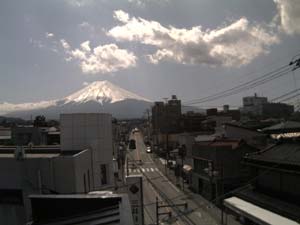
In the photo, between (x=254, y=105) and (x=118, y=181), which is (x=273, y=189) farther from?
(x=254, y=105)

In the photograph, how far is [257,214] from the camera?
16.9m

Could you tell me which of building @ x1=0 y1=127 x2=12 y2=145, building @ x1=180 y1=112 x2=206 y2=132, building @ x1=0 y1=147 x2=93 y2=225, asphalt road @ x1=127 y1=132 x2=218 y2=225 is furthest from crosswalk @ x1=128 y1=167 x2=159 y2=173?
building @ x1=0 y1=147 x2=93 y2=225

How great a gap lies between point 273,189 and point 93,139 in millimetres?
11271

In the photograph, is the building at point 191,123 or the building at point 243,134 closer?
the building at point 243,134

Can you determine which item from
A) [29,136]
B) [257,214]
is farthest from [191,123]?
[257,214]

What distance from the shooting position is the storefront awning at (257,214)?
607 inches

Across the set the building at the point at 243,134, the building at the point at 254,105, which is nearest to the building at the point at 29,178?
the building at the point at 243,134

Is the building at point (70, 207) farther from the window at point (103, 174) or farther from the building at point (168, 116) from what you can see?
the building at point (168, 116)

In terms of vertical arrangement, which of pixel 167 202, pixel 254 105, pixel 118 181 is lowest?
pixel 167 202

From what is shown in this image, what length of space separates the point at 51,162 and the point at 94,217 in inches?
292

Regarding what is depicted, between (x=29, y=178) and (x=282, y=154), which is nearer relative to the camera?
(x=29, y=178)

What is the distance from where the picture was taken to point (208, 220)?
3453 centimetres

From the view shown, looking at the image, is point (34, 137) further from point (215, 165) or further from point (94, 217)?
point (94, 217)

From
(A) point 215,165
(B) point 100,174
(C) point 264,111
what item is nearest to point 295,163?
(B) point 100,174
